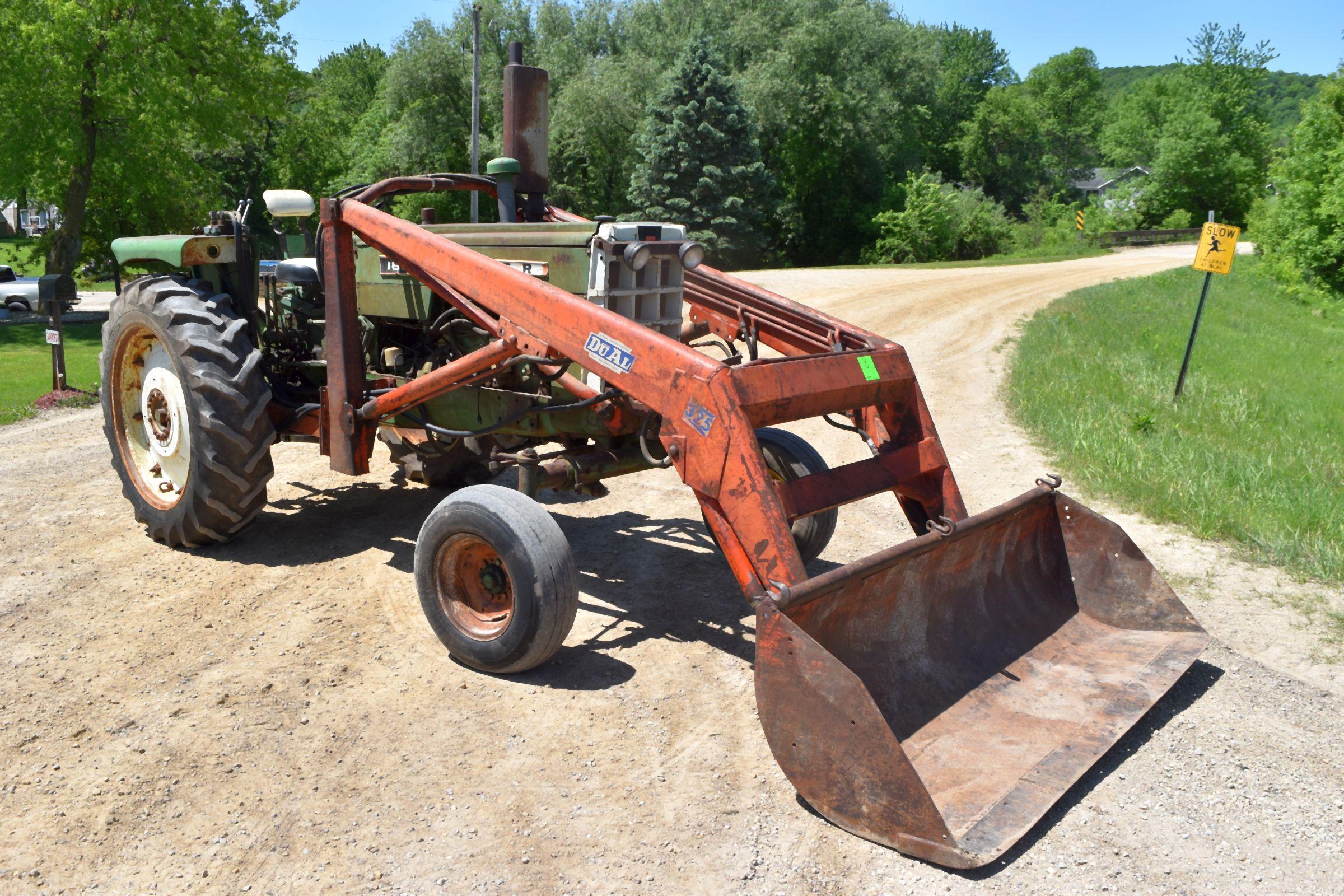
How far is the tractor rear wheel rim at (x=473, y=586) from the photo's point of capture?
4414 mm

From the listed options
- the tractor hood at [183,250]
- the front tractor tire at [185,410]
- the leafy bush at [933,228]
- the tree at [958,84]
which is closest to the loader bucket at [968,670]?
the front tractor tire at [185,410]

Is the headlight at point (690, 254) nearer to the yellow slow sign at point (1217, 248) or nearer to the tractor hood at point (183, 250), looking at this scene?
the tractor hood at point (183, 250)

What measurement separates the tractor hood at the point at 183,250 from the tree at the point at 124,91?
12520mm

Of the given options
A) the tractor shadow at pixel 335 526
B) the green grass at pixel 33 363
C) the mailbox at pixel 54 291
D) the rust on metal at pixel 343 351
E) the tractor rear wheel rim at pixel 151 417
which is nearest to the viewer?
the rust on metal at pixel 343 351

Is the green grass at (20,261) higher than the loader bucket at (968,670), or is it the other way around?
the green grass at (20,261)

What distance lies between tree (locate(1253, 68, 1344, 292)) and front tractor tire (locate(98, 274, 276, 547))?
23079 mm

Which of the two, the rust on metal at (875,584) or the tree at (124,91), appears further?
the tree at (124,91)

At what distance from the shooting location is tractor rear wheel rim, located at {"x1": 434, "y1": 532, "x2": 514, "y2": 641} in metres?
4.41

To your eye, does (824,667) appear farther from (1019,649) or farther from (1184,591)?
(1184,591)

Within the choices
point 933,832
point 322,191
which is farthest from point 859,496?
point 322,191

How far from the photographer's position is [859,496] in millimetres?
4305

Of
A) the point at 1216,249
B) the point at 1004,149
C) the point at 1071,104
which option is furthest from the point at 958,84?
the point at 1216,249

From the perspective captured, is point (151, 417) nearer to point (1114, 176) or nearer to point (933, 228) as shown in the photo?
point (933, 228)

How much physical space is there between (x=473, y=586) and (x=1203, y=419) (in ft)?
25.5
